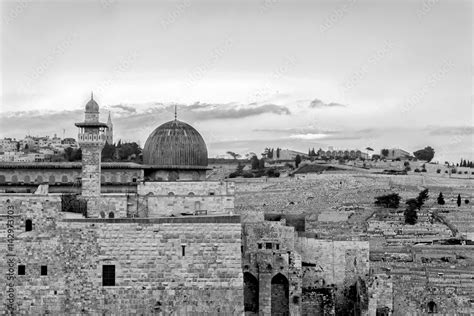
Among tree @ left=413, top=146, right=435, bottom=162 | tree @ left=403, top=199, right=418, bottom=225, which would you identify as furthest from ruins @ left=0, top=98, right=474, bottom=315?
tree @ left=413, top=146, right=435, bottom=162

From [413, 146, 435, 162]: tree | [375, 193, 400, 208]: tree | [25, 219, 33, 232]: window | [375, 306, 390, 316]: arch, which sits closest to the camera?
[25, 219, 33, 232]: window

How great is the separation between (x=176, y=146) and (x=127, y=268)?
21.7ft

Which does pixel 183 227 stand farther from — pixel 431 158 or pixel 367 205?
pixel 431 158

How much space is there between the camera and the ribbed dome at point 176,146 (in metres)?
31.3

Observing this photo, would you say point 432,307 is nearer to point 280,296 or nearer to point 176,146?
point 280,296

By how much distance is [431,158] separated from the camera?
Answer: 98.9 metres

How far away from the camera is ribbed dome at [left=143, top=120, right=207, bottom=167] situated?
103 ft

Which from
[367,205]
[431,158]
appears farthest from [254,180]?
[431,158]

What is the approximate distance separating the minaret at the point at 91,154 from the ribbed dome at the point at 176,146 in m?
3.94

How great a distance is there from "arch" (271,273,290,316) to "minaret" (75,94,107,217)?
5448 mm

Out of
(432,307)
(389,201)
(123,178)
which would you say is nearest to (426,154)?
(389,201)

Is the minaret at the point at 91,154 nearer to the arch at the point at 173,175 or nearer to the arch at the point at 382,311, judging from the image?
the arch at the point at 173,175

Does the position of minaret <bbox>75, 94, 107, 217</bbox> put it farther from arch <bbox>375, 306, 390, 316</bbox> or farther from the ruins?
arch <bbox>375, 306, 390, 316</bbox>

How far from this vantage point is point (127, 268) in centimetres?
2564
